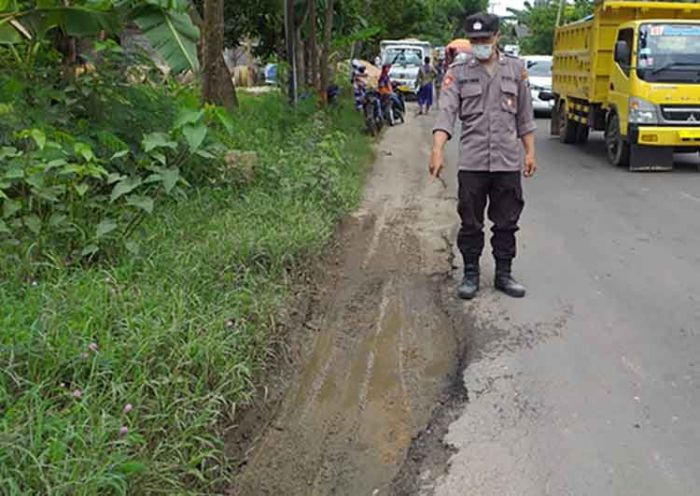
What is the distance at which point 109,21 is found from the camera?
614cm

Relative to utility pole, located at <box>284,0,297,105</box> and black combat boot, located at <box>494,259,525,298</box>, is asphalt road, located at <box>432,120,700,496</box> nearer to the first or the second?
black combat boot, located at <box>494,259,525,298</box>

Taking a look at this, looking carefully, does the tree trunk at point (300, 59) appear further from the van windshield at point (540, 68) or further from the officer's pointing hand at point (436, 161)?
the officer's pointing hand at point (436, 161)

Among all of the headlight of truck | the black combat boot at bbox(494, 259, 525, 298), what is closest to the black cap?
the black combat boot at bbox(494, 259, 525, 298)

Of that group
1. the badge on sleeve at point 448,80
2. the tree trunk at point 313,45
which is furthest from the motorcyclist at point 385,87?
the badge on sleeve at point 448,80

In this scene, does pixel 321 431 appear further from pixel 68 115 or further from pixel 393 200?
pixel 393 200

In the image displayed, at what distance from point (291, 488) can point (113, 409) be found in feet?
2.70

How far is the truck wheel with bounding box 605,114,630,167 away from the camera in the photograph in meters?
12.0

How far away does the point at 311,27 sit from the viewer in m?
16.1

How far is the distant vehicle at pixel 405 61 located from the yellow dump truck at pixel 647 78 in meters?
15.8

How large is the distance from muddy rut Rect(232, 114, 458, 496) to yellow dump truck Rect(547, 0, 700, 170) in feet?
15.9

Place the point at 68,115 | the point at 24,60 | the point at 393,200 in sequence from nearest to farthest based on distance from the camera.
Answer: the point at 68,115 → the point at 24,60 → the point at 393,200

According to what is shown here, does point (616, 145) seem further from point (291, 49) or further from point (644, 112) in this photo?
point (291, 49)

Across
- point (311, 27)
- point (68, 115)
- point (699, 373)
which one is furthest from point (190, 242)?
point (311, 27)

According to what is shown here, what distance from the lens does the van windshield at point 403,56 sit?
3008cm
